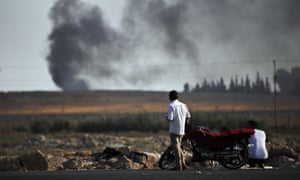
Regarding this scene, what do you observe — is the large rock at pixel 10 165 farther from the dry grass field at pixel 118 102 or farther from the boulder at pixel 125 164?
the dry grass field at pixel 118 102

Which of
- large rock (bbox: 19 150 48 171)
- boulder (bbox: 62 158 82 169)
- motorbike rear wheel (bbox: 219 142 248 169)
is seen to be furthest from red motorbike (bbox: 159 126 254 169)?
boulder (bbox: 62 158 82 169)

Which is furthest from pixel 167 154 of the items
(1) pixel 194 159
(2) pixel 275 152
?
(2) pixel 275 152

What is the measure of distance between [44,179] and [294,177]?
5130mm

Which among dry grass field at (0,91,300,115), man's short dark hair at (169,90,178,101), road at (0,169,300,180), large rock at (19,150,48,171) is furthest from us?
dry grass field at (0,91,300,115)

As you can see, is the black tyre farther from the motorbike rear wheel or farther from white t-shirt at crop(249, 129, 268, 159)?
white t-shirt at crop(249, 129, 268, 159)

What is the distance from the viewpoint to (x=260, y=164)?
59.0 feet

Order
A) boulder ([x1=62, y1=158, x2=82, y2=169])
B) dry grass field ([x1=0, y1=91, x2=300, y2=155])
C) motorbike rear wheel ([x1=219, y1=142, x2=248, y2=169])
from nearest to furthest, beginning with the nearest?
motorbike rear wheel ([x1=219, y1=142, x2=248, y2=169]) → boulder ([x1=62, y1=158, x2=82, y2=169]) → dry grass field ([x1=0, y1=91, x2=300, y2=155])

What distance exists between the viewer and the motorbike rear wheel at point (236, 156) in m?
17.5

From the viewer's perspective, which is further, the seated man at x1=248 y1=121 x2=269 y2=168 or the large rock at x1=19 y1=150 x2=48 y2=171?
the large rock at x1=19 y1=150 x2=48 y2=171

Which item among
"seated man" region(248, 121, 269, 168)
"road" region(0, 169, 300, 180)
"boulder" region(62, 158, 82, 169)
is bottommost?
"boulder" region(62, 158, 82, 169)

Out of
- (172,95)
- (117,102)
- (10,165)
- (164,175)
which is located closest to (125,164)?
(10,165)

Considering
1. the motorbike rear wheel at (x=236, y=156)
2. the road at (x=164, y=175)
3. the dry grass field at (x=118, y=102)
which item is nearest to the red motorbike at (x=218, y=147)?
the motorbike rear wheel at (x=236, y=156)

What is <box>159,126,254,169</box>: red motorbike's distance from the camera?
17.6 m

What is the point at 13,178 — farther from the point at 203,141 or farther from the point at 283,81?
the point at 283,81
